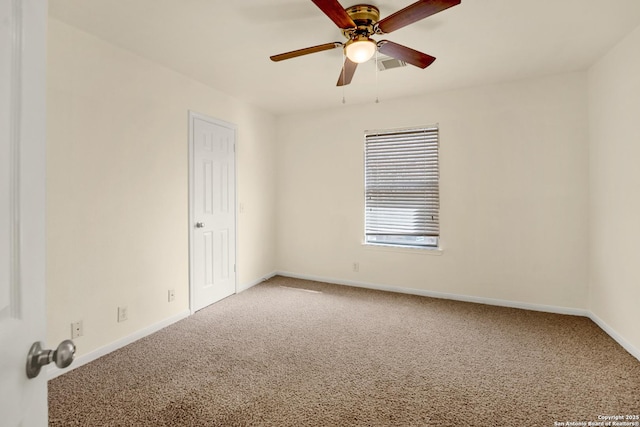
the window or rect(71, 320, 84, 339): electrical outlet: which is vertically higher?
the window

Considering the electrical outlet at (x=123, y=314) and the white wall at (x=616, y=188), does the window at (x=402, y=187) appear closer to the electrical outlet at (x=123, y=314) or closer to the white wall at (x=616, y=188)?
the white wall at (x=616, y=188)

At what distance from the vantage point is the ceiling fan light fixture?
7.06ft

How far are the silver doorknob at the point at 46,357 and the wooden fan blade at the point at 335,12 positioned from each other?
1.82 meters

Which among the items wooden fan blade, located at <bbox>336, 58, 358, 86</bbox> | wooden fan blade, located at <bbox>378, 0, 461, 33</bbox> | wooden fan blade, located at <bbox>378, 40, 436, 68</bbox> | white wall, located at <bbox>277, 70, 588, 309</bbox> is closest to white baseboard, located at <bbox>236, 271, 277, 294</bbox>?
white wall, located at <bbox>277, 70, 588, 309</bbox>

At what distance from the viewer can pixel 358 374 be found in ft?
7.50

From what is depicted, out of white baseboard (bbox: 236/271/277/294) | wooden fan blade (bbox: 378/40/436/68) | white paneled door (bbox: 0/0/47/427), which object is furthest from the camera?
white baseboard (bbox: 236/271/277/294)

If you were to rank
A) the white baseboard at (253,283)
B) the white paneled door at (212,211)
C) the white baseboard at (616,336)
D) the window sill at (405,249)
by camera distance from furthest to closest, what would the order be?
1. the white baseboard at (253,283)
2. the window sill at (405,249)
3. the white paneled door at (212,211)
4. the white baseboard at (616,336)

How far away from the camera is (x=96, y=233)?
8.31 feet

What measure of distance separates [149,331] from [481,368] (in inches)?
112

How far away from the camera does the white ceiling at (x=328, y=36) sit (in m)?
2.16

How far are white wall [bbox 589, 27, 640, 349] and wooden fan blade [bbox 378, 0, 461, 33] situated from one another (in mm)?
1921

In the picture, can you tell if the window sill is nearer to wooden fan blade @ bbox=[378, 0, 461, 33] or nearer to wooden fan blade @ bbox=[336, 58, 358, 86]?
wooden fan blade @ bbox=[336, 58, 358, 86]

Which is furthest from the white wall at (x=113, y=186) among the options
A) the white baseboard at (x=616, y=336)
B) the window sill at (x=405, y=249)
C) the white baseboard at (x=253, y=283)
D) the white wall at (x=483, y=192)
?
the white baseboard at (x=616, y=336)

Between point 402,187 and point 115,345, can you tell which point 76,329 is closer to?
point 115,345
